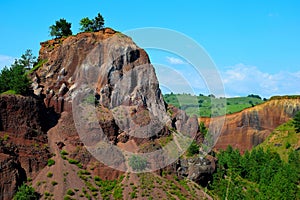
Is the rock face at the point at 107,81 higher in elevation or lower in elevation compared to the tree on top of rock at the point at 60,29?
lower

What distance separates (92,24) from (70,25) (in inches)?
228

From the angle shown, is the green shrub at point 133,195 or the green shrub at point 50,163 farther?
the green shrub at point 50,163

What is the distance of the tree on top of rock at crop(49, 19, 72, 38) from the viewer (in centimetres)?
9004

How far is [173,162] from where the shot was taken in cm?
7238

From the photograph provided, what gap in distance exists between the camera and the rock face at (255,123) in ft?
422

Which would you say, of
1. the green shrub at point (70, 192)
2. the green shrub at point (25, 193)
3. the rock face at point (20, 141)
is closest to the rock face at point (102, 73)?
the rock face at point (20, 141)

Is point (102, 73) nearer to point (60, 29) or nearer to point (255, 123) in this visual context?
point (60, 29)

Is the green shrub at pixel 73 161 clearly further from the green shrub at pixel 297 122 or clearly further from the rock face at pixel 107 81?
the green shrub at pixel 297 122

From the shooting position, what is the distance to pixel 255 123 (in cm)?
13238

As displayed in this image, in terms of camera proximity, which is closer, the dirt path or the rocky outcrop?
the dirt path

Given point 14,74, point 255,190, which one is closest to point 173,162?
point 255,190

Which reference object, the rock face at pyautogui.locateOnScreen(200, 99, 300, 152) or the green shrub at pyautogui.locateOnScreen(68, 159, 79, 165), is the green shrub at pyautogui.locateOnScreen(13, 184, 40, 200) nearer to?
the green shrub at pyautogui.locateOnScreen(68, 159, 79, 165)

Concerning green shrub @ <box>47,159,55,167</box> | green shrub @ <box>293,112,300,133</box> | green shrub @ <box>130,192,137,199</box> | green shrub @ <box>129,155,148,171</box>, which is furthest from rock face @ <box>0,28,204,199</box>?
green shrub @ <box>293,112,300,133</box>

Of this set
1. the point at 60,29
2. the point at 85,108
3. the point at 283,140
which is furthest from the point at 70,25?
the point at 283,140
